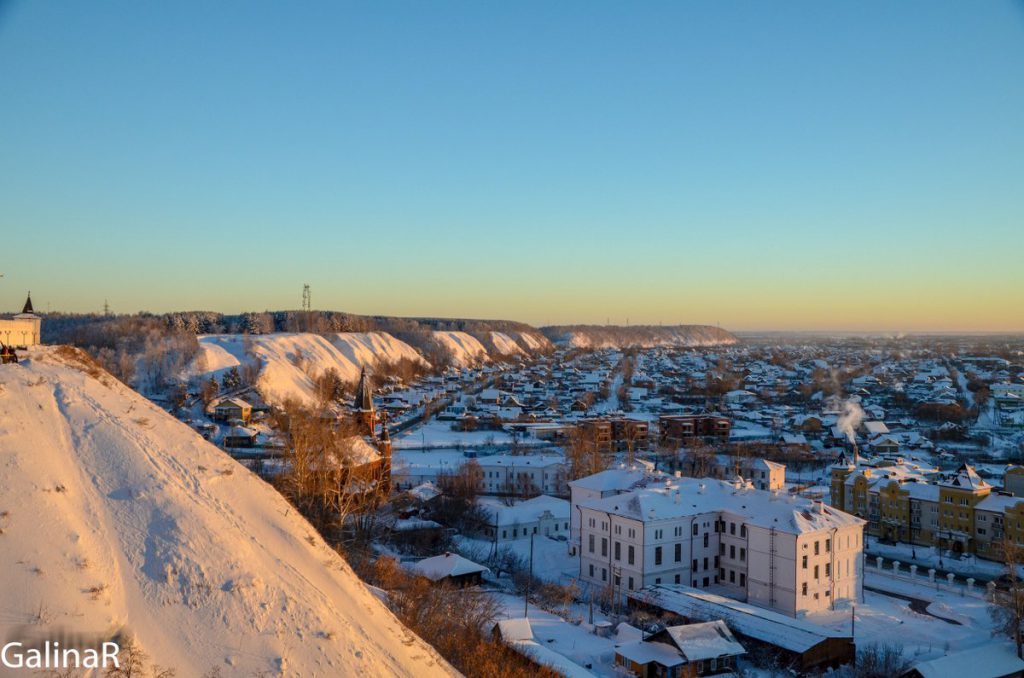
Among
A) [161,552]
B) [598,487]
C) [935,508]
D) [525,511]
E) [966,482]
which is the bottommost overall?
[525,511]

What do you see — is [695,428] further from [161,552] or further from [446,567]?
[161,552]

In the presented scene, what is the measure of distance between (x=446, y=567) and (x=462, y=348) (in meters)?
110

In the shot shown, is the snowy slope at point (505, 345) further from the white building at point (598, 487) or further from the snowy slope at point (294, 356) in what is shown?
the white building at point (598, 487)

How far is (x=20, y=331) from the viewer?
1176cm

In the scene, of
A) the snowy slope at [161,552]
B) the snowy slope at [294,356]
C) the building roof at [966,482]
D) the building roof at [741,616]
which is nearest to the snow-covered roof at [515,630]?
the building roof at [741,616]

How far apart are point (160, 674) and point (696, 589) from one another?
1751cm

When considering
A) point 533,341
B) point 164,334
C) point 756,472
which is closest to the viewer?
point 756,472

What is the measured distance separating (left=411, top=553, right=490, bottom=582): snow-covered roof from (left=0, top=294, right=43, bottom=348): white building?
34.6 ft

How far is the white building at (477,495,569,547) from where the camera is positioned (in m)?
28.6

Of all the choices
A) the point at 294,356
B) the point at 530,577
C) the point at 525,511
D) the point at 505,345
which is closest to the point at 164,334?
the point at 294,356

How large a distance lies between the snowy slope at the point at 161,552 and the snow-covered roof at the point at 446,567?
1018 centimetres

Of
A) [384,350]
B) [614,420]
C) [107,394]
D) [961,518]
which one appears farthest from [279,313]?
[107,394]

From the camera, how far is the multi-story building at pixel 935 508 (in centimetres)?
2786

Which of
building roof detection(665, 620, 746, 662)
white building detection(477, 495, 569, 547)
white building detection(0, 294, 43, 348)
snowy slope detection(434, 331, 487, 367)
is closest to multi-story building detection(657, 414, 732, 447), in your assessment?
white building detection(477, 495, 569, 547)
